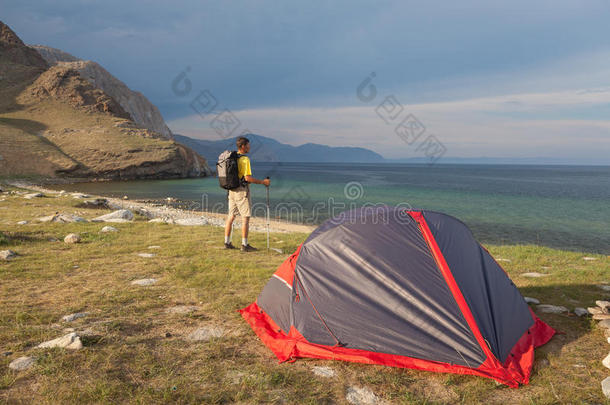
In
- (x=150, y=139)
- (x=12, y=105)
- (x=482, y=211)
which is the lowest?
(x=482, y=211)

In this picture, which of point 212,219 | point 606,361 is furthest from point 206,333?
point 212,219

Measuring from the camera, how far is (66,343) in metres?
4.54

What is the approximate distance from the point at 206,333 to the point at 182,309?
1088mm

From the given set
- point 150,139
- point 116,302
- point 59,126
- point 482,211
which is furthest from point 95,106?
point 116,302

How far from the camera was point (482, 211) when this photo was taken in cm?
3450

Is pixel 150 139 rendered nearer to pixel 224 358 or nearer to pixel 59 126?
pixel 59 126

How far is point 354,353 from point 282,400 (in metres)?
1.30

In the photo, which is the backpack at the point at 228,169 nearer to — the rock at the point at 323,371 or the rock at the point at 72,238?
the rock at the point at 72,238

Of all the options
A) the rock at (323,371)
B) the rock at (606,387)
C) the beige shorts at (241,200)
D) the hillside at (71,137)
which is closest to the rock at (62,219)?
the beige shorts at (241,200)

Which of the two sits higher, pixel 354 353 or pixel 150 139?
pixel 150 139

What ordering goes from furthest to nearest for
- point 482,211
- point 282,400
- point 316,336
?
point 482,211 < point 316,336 < point 282,400

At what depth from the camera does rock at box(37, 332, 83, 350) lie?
448 centimetres

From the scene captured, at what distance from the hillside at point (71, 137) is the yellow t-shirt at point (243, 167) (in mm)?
57734

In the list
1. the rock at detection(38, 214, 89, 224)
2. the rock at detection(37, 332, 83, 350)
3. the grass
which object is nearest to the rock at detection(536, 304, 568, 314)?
the grass
